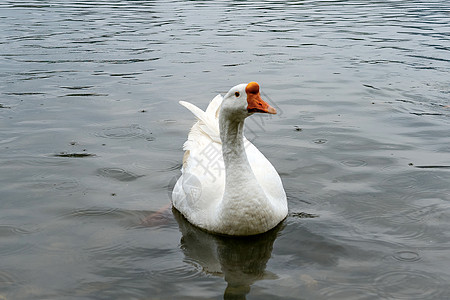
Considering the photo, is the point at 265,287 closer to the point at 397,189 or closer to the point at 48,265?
the point at 48,265

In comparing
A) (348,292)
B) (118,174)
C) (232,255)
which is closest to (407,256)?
(348,292)

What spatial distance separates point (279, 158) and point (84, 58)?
25.4ft

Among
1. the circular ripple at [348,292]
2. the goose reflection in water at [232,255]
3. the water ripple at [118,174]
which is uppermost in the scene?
the water ripple at [118,174]

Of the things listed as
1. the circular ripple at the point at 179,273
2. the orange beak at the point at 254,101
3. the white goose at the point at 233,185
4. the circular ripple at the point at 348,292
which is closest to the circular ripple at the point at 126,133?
the white goose at the point at 233,185

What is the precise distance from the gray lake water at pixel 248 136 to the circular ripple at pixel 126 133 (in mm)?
30

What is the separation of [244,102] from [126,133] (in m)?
3.80

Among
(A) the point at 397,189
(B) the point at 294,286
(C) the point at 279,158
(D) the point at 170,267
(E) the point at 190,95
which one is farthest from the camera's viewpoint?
(E) the point at 190,95

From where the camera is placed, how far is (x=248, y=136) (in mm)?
8484

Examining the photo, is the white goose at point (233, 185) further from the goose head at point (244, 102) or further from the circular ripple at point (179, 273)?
the circular ripple at point (179, 273)

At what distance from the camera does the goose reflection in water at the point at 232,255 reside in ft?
15.5

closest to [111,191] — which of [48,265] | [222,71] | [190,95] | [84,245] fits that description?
[84,245]

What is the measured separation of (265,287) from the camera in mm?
4570

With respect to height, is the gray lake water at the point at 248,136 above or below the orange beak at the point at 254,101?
below

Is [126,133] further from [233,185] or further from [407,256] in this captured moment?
[407,256]
